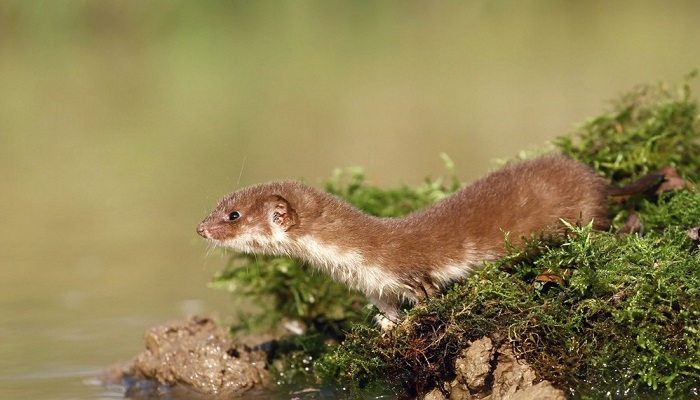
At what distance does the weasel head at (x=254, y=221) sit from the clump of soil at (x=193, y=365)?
4.02 feet

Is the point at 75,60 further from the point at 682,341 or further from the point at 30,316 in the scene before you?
the point at 682,341

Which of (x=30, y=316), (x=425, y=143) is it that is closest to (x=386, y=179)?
(x=425, y=143)

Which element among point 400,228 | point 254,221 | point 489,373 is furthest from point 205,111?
point 489,373

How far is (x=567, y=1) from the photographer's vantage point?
3109 cm

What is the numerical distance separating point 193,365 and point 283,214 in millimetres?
1714

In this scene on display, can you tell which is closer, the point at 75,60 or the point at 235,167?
the point at 235,167

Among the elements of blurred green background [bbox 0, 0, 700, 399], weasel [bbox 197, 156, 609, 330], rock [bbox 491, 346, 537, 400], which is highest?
blurred green background [bbox 0, 0, 700, 399]

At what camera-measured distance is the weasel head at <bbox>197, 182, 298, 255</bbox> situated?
6.56 metres

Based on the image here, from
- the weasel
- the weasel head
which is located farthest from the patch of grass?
the weasel head

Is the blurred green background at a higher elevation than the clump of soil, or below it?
higher

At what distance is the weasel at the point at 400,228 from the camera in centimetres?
646

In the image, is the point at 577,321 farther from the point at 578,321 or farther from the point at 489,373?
the point at 489,373

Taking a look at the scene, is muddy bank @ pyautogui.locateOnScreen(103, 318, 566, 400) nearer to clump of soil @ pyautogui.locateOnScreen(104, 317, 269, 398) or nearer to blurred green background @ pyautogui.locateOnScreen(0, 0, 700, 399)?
clump of soil @ pyautogui.locateOnScreen(104, 317, 269, 398)

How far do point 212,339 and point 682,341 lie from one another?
3.38m
